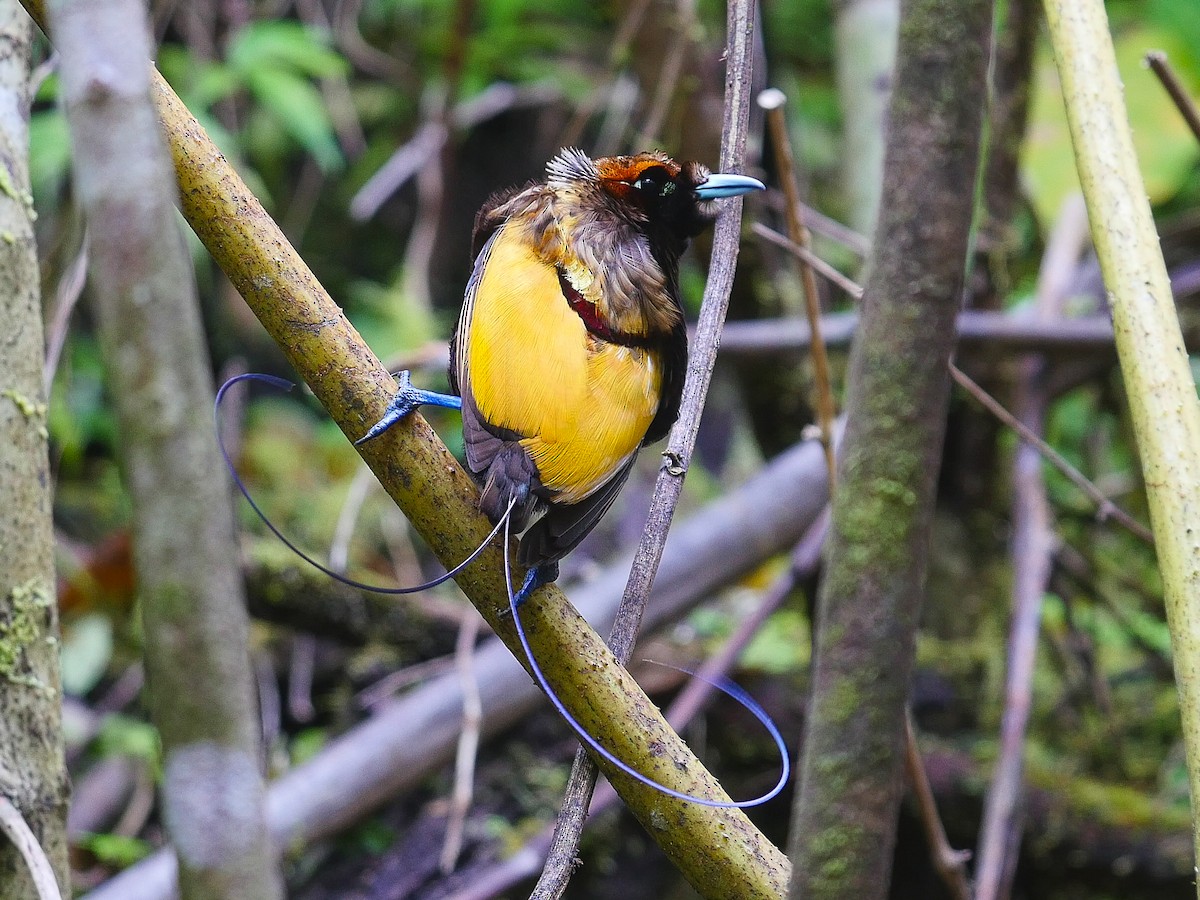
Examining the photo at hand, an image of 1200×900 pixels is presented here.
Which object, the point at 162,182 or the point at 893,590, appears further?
the point at 893,590

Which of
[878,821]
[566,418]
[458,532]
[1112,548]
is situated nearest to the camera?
[878,821]

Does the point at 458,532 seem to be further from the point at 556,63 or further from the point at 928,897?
the point at 556,63

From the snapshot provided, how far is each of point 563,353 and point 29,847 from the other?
1027mm

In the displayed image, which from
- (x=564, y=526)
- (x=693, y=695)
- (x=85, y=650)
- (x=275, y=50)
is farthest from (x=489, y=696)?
(x=275, y=50)

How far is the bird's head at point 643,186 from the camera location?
6.74 ft

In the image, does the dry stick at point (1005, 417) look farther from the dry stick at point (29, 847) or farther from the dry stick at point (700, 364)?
the dry stick at point (29, 847)

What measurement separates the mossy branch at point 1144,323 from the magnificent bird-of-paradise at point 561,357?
0.55 m

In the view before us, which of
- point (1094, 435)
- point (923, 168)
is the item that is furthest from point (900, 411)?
point (1094, 435)

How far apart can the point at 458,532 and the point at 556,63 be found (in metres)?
4.67

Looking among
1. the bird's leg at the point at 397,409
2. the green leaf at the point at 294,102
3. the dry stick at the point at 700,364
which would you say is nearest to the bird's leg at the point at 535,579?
the dry stick at the point at 700,364

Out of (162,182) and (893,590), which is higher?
(162,182)

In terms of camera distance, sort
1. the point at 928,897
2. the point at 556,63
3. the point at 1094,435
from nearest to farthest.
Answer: the point at 928,897
the point at 1094,435
the point at 556,63

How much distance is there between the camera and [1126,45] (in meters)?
4.39

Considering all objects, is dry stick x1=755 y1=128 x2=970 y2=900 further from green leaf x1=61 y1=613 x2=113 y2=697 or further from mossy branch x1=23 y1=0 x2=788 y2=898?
green leaf x1=61 y1=613 x2=113 y2=697
